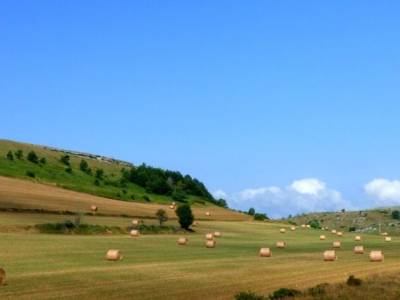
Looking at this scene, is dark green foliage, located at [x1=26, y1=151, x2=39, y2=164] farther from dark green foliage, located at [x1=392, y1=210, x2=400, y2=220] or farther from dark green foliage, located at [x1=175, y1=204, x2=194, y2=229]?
dark green foliage, located at [x1=392, y1=210, x2=400, y2=220]

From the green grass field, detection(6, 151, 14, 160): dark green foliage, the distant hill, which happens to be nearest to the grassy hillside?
the distant hill

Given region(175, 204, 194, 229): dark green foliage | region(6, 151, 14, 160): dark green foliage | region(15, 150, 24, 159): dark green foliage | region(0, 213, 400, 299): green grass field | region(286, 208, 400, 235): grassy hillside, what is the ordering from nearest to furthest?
region(0, 213, 400, 299): green grass field, region(175, 204, 194, 229): dark green foliage, region(6, 151, 14, 160): dark green foliage, region(15, 150, 24, 159): dark green foliage, region(286, 208, 400, 235): grassy hillside

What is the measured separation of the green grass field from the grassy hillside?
116 metres

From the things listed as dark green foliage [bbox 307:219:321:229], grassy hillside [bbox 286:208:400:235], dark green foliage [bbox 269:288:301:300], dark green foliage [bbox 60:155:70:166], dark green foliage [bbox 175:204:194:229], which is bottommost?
dark green foliage [bbox 269:288:301:300]

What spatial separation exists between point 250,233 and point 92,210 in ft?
63.0

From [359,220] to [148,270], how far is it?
494 ft

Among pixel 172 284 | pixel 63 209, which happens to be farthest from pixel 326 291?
pixel 63 209

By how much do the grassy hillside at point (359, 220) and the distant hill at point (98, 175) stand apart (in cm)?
2798

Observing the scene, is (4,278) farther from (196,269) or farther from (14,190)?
(14,190)

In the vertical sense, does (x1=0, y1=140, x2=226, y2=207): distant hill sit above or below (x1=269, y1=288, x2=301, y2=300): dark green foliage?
above

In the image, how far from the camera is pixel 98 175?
141750mm

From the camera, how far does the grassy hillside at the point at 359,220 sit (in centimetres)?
16812

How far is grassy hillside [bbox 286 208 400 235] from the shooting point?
168 meters

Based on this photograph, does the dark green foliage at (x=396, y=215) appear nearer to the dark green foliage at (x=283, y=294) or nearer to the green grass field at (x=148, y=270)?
the green grass field at (x=148, y=270)
